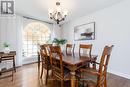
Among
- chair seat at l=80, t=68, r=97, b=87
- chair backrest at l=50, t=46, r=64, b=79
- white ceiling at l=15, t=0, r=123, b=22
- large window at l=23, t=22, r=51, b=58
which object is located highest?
Answer: white ceiling at l=15, t=0, r=123, b=22

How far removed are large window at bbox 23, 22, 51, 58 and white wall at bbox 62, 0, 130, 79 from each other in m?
2.66

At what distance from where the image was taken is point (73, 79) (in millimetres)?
1817

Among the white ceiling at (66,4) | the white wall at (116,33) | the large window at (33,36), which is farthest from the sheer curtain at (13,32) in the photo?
the white wall at (116,33)

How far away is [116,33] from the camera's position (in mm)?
3062

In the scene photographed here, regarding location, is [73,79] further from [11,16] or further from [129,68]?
[11,16]

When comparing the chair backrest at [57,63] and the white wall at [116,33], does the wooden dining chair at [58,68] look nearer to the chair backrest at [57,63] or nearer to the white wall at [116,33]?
the chair backrest at [57,63]

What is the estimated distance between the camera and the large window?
A: 4.70 m

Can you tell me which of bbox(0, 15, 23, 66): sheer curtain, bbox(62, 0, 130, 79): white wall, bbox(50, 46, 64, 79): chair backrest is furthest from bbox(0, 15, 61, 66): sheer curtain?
bbox(62, 0, 130, 79): white wall

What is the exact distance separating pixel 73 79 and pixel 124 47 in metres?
1.99

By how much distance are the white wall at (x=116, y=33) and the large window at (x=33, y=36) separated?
105 inches

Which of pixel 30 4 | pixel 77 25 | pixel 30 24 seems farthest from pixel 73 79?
pixel 30 24

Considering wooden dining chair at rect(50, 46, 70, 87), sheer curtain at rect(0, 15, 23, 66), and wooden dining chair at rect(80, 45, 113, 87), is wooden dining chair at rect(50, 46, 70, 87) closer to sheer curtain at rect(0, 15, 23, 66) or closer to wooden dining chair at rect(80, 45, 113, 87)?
wooden dining chair at rect(80, 45, 113, 87)

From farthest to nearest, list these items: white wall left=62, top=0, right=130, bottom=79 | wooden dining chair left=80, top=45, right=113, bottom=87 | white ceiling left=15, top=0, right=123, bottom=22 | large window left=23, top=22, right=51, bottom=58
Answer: large window left=23, top=22, right=51, bottom=58 < white ceiling left=15, top=0, right=123, bottom=22 < white wall left=62, top=0, right=130, bottom=79 < wooden dining chair left=80, top=45, right=113, bottom=87

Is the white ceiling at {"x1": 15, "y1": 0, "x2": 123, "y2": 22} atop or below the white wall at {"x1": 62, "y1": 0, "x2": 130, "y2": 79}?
atop
